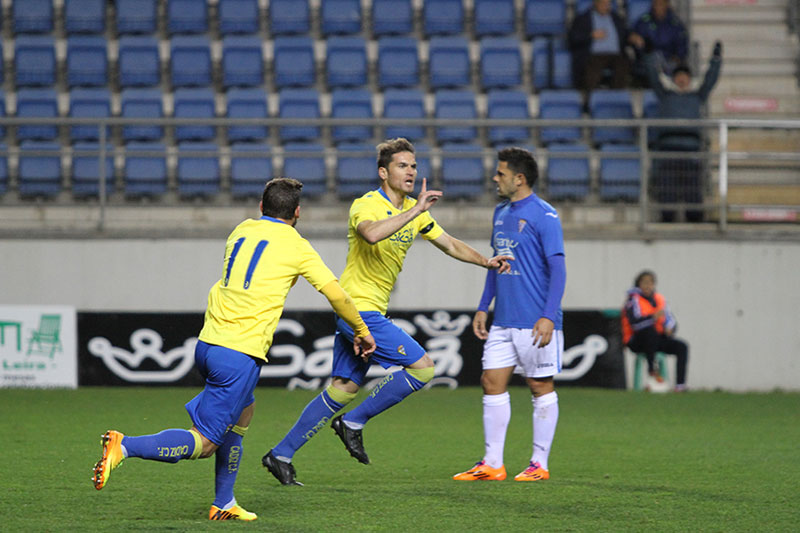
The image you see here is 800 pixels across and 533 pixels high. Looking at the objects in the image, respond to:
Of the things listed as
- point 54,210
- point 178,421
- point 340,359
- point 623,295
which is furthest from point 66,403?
point 623,295

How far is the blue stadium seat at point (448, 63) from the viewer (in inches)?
592

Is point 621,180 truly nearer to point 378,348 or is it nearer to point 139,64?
point 139,64

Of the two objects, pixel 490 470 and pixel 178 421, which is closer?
pixel 490 470

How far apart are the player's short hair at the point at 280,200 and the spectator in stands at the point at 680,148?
8253mm

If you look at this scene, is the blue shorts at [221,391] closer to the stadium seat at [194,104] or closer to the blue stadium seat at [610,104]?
the stadium seat at [194,104]

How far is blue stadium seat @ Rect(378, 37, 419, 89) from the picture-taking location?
49.2ft

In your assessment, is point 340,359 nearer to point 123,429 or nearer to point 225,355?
A: point 225,355

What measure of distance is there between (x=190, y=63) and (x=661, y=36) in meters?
6.27

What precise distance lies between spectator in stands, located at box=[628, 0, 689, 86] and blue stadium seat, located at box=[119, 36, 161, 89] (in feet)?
20.6

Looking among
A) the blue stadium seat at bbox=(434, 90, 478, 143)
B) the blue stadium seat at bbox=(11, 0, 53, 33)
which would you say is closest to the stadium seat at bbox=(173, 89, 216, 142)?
the blue stadium seat at bbox=(11, 0, 53, 33)

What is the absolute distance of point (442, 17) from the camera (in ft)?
51.8

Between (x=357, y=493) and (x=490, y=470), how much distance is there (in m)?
0.94

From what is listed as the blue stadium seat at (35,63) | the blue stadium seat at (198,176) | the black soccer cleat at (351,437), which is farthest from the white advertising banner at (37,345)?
the black soccer cleat at (351,437)

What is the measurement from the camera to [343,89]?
1481 cm
